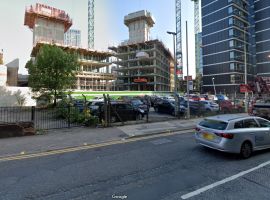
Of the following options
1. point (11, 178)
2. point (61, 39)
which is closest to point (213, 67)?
point (61, 39)

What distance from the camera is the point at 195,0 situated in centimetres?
10188

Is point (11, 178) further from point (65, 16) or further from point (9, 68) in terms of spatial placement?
point (65, 16)

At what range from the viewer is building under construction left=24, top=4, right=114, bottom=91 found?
5059 centimetres

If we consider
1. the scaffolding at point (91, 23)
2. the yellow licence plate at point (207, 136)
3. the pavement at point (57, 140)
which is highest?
the scaffolding at point (91, 23)

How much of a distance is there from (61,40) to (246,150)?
59.1 m

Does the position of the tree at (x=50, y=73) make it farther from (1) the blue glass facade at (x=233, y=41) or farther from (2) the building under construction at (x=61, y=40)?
(1) the blue glass facade at (x=233, y=41)

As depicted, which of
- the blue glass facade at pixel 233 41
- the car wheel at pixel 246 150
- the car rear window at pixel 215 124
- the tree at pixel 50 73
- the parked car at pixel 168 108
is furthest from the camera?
the blue glass facade at pixel 233 41

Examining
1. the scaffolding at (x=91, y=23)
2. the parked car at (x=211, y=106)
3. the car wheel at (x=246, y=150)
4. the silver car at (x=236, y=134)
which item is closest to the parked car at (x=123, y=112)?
the silver car at (x=236, y=134)

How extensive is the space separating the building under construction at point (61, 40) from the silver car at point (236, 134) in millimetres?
47066

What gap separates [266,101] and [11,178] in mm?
15522

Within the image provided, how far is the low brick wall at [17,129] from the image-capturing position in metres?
8.45

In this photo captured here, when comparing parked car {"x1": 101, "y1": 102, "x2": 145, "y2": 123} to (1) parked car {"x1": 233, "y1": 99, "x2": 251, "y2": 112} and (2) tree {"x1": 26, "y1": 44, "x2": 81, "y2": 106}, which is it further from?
(1) parked car {"x1": 233, "y1": 99, "x2": 251, "y2": 112}

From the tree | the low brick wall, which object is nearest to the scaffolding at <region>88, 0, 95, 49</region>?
the tree

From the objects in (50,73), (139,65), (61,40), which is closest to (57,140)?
(50,73)
